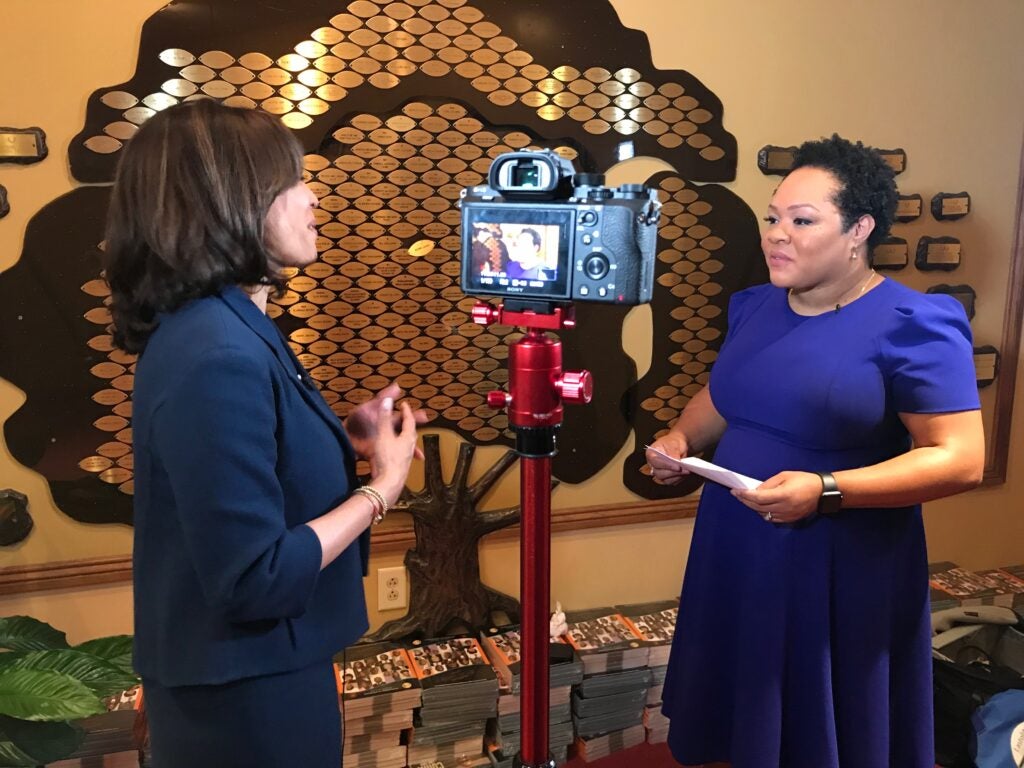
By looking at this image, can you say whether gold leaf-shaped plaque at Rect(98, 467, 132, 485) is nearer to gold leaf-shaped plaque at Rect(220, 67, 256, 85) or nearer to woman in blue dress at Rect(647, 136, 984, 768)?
gold leaf-shaped plaque at Rect(220, 67, 256, 85)

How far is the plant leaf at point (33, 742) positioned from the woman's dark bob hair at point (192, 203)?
739 mm

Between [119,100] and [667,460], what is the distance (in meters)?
1.15

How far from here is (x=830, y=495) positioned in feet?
3.73

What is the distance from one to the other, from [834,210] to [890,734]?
862mm

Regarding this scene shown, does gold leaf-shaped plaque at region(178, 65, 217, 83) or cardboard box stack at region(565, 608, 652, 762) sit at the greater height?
gold leaf-shaped plaque at region(178, 65, 217, 83)

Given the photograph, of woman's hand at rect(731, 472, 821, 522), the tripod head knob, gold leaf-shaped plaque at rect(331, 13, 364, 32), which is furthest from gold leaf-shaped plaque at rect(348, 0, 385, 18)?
woman's hand at rect(731, 472, 821, 522)

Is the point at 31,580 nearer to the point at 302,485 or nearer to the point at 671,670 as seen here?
the point at 302,485

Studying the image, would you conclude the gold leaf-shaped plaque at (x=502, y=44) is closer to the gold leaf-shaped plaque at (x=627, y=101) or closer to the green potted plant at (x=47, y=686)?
the gold leaf-shaped plaque at (x=627, y=101)

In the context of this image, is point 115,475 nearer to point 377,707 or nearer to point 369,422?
point 377,707

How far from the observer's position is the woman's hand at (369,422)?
3.29ft

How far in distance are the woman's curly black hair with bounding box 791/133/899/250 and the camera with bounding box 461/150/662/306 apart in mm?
510

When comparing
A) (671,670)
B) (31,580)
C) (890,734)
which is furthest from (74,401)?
(890,734)

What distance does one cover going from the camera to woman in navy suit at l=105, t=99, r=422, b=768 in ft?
2.44

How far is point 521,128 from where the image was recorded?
166 cm
